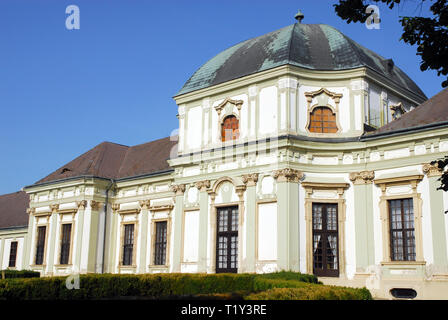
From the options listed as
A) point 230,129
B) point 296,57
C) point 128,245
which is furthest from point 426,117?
point 128,245

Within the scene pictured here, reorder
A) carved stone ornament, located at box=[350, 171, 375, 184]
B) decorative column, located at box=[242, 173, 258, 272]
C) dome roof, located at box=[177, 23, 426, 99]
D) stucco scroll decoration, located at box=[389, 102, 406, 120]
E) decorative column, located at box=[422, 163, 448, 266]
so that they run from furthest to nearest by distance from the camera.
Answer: stucco scroll decoration, located at box=[389, 102, 406, 120]
dome roof, located at box=[177, 23, 426, 99]
decorative column, located at box=[242, 173, 258, 272]
carved stone ornament, located at box=[350, 171, 375, 184]
decorative column, located at box=[422, 163, 448, 266]

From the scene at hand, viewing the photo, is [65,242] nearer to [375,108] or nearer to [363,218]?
[363,218]

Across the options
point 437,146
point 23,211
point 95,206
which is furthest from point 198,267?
point 23,211

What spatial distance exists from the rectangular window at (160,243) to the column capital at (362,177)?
38.4 feet

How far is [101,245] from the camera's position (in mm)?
31109

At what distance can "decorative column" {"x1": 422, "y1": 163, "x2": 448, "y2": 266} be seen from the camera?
19688mm

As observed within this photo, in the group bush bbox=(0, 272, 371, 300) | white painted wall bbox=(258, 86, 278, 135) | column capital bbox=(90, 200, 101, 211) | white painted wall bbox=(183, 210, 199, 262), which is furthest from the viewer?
column capital bbox=(90, 200, 101, 211)

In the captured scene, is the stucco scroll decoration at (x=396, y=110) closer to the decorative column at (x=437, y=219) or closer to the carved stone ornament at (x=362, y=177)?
the carved stone ornament at (x=362, y=177)

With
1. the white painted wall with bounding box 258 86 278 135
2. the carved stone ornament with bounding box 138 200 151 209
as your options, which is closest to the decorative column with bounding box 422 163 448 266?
the white painted wall with bounding box 258 86 278 135

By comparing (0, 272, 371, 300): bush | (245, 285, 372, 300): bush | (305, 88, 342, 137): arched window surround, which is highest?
(305, 88, 342, 137): arched window surround

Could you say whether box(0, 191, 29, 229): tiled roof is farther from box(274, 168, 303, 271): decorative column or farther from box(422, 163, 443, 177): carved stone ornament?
box(422, 163, 443, 177): carved stone ornament

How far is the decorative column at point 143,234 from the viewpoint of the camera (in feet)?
96.2
